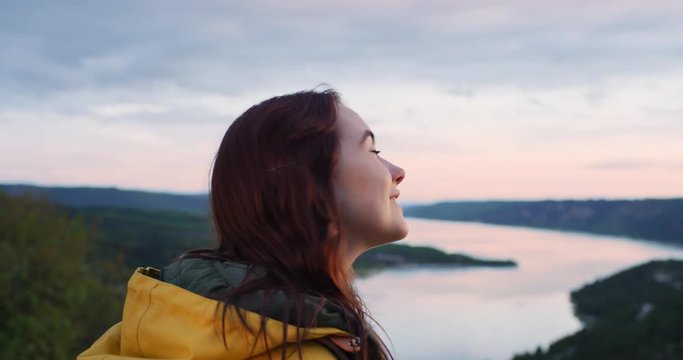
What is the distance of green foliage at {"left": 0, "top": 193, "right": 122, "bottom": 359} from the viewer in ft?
45.1

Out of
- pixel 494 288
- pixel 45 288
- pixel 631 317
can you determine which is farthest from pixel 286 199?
pixel 494 288

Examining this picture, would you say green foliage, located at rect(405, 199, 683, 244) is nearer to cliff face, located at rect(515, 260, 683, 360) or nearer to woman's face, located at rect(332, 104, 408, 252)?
cliff face, located at rect(515, 260, 683, 360)

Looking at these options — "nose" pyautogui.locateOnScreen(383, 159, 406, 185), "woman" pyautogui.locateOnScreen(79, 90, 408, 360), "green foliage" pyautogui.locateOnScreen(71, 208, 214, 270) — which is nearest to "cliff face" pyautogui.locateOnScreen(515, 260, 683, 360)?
"green foliage" pyautogui.locateOnScreen(71, 208, 214, 270)

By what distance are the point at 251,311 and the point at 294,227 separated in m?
0.18

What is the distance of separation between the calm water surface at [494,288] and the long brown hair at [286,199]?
10681 mm

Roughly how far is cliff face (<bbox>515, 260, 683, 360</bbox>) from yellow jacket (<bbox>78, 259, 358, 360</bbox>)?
67.8ft

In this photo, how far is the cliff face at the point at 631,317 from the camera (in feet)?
69.3

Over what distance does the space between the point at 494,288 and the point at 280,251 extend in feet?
97.0

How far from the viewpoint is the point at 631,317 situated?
25.8 m

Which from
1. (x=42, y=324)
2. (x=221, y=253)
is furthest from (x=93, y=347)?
(x=42, y=324)

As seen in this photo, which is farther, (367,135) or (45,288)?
(45,288)

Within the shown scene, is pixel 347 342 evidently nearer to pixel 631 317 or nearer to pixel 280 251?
pixel 280 251

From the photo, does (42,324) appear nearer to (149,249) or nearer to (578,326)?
(149,249)

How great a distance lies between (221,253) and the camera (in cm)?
115
